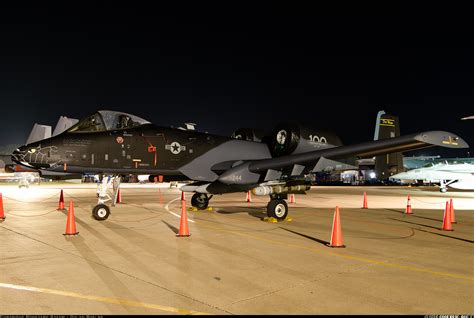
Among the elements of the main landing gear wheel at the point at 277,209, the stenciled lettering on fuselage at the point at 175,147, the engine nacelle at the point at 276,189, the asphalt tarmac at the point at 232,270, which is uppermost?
the stenciled lettering on fuselage at the point at 175,147

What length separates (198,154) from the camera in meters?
13.2

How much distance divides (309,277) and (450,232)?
6.85 m

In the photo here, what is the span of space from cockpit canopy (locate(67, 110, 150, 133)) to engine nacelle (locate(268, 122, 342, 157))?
5.23m

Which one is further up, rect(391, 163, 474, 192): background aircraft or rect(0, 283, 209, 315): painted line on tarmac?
rect(391, 163, 474, 192): background aircraft

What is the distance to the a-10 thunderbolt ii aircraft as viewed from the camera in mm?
10773

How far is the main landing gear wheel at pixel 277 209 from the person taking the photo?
12.0 meters

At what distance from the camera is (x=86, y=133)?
11414mm

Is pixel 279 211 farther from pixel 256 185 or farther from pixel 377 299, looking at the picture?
pixel 377 299

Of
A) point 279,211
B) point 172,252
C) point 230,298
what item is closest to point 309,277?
point 230,298

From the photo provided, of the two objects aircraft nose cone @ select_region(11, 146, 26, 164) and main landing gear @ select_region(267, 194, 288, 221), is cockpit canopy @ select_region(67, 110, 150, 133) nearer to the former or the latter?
aircraft nose cone @ select_region(11, 146, 26, 164)

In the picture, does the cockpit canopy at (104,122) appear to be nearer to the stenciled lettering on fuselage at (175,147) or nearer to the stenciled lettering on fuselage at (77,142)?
the stenciled lettering on fuselage at (77,142)

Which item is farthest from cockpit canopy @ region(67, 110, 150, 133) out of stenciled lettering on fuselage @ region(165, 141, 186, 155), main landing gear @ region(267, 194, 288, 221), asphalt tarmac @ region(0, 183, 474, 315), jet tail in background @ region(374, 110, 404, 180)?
jet tail in background @ region(374, 110, 404, 180)

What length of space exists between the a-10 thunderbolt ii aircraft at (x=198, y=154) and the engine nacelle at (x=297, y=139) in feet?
0.12


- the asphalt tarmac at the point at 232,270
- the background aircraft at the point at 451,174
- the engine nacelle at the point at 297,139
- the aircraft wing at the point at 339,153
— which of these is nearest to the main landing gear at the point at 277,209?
the aircraft wing at the point at 339,153
